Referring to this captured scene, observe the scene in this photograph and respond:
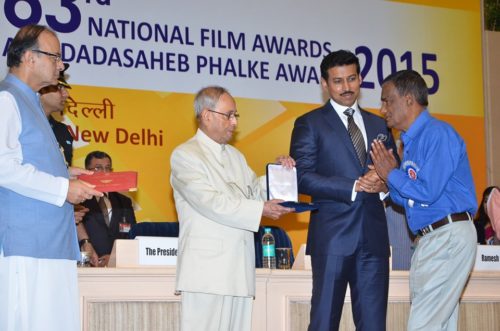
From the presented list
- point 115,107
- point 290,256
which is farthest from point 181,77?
point 290,256

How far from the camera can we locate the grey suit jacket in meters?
3.79

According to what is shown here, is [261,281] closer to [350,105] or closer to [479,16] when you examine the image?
[350,105]

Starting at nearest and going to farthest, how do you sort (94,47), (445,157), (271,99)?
1. (445,157)
2. (94,47)
3. (271,99)

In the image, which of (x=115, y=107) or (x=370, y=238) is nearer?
(x=370, y=238)

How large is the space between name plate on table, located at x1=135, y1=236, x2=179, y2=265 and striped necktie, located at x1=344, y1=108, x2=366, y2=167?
108cm

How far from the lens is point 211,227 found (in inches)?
153

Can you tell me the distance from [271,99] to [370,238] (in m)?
3.65

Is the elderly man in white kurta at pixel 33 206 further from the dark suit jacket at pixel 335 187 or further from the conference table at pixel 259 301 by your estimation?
the dark suit jacket at pixel 335 187

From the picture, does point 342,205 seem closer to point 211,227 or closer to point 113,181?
→ point 211,227

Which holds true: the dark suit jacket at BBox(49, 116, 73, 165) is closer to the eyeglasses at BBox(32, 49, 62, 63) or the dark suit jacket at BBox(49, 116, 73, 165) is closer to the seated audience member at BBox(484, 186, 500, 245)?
the eyeglasses at BBox(32, 49, 62, 63)

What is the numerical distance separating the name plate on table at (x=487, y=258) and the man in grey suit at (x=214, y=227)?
5.68ft

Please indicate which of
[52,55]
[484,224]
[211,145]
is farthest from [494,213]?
[52,55]

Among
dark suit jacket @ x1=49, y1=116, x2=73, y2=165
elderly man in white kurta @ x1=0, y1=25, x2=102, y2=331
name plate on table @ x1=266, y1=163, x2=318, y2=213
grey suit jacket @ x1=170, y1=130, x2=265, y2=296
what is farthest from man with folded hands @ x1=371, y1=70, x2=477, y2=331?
dark suit jacket @ x1=49, y1=116, x2=73, y2=165

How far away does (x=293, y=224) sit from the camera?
25.0 feet
